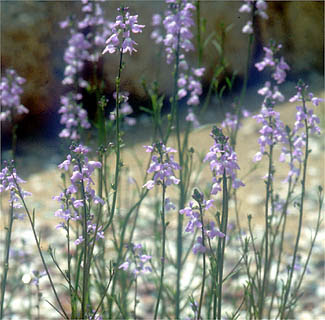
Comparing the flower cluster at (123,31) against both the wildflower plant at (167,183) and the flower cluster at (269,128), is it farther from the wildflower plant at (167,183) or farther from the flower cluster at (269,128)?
the flower cluster at (269,128)

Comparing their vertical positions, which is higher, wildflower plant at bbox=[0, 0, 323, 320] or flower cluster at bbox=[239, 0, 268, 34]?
flower cluster at bbox=[239, 0, 268, 34]

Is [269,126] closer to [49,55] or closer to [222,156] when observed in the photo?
[222,156]

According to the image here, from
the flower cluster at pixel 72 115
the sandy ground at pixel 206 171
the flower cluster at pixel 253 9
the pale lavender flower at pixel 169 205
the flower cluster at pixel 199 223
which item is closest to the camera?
the flower cluster at pixel 199 223

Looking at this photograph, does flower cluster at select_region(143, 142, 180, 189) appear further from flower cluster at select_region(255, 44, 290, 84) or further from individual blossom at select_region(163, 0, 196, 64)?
flower cluster at select_region(255, 44, 290, 84)

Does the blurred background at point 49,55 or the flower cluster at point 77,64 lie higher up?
the blurred background at point 49,55

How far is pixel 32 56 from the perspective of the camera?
18.7ft

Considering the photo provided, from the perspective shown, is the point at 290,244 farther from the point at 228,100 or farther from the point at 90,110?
the point at 228,100

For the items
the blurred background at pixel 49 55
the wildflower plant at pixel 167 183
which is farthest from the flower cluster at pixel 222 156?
the blurred background at pixel 49 55

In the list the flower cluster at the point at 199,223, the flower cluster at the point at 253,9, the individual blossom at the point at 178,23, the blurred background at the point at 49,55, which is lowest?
the flower cluster at the point at 199,223

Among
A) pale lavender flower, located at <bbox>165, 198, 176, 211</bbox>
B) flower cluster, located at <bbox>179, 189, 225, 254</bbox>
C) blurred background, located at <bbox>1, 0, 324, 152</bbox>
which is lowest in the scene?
flower cluster, located at <bbox>179, 189, 225, 254</bbox>

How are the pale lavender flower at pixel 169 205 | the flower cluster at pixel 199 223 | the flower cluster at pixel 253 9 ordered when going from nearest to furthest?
1. the flower cluster at pixel 199 223
2. the pale lavender flower at pixel 169 205
3. the flower cluster at pixel 253 9

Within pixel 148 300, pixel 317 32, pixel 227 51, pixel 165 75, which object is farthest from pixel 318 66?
pixel 148 300

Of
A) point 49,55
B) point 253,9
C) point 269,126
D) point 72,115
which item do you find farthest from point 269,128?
point 49,55

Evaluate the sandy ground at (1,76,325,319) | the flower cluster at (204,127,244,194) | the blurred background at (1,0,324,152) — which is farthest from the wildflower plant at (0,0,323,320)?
the blurred background at (1,0,324,152)
